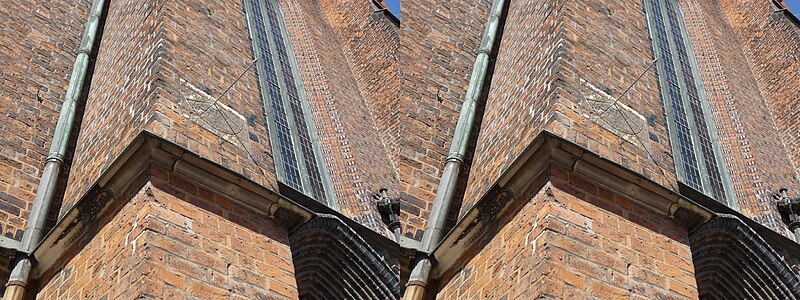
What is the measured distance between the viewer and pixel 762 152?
15.1m

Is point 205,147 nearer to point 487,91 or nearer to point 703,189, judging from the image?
point 487,91

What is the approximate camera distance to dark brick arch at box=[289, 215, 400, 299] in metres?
10.0

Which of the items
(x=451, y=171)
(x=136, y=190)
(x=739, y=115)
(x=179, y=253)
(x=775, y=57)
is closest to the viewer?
(x=179, y=253)

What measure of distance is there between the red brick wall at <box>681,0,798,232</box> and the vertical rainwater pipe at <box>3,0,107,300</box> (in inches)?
299

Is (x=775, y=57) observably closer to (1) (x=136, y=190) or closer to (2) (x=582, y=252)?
(2) (x=582, y=252)

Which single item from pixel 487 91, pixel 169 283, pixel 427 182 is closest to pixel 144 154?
pixel 169 283

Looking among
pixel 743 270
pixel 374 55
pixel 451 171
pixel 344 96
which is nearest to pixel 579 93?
pixel 451 171

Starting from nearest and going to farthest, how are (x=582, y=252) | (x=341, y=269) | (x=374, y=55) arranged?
(x=582, y=252)
(x=341, y=269)
(x=374, y=55)

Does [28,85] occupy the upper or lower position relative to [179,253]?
upper

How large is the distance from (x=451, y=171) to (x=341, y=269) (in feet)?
5.36

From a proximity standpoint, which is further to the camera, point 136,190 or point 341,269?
point 341,269

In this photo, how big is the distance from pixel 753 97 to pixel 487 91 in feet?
20.0

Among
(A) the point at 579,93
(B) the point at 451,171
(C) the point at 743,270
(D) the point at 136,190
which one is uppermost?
(B) the point at 451,171

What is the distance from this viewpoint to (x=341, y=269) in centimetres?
1029
